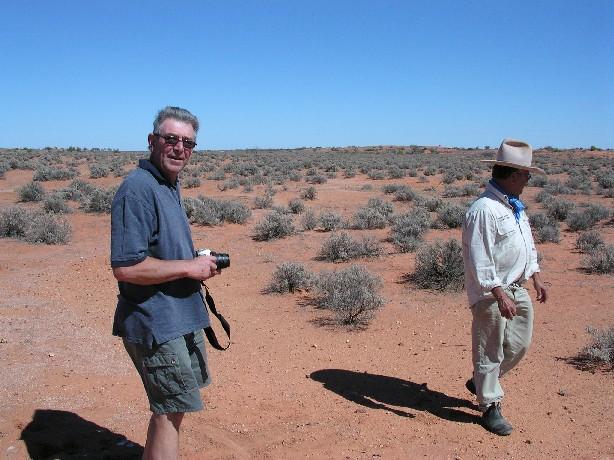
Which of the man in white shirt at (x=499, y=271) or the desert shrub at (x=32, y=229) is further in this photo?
the desert shrub at (x=32, y=229)

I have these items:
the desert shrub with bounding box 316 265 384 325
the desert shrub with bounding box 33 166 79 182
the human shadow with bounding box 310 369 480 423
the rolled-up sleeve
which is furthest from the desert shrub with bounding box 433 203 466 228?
the desert shrub with bounding box 33 166 79 182

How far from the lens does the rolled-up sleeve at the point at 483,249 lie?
3516 millimetres

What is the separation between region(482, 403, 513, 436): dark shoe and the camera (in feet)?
12.3

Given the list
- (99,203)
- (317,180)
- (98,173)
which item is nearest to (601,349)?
(99,203)

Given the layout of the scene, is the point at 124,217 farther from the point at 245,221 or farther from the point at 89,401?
the point at 245,221

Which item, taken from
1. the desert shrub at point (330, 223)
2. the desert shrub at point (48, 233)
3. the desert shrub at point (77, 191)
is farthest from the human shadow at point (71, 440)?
the desert shrub at point (77, 191)

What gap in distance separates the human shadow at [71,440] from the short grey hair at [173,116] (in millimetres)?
2253

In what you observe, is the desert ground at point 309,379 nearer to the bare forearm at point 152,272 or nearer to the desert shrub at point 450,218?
the bare forearm at point 152,272

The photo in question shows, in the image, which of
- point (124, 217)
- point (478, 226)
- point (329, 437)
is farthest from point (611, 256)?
point (124, 217)

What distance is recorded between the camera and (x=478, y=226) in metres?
3.56

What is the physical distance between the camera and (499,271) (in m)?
3.62

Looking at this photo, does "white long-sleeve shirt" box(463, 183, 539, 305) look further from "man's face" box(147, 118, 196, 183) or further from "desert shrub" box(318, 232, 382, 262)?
"desert shrub" box(318, 232, 382, 262)

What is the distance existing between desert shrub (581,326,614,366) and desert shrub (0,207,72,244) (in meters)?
Answer: 10.2

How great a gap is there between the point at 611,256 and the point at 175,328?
8134 millimetres
